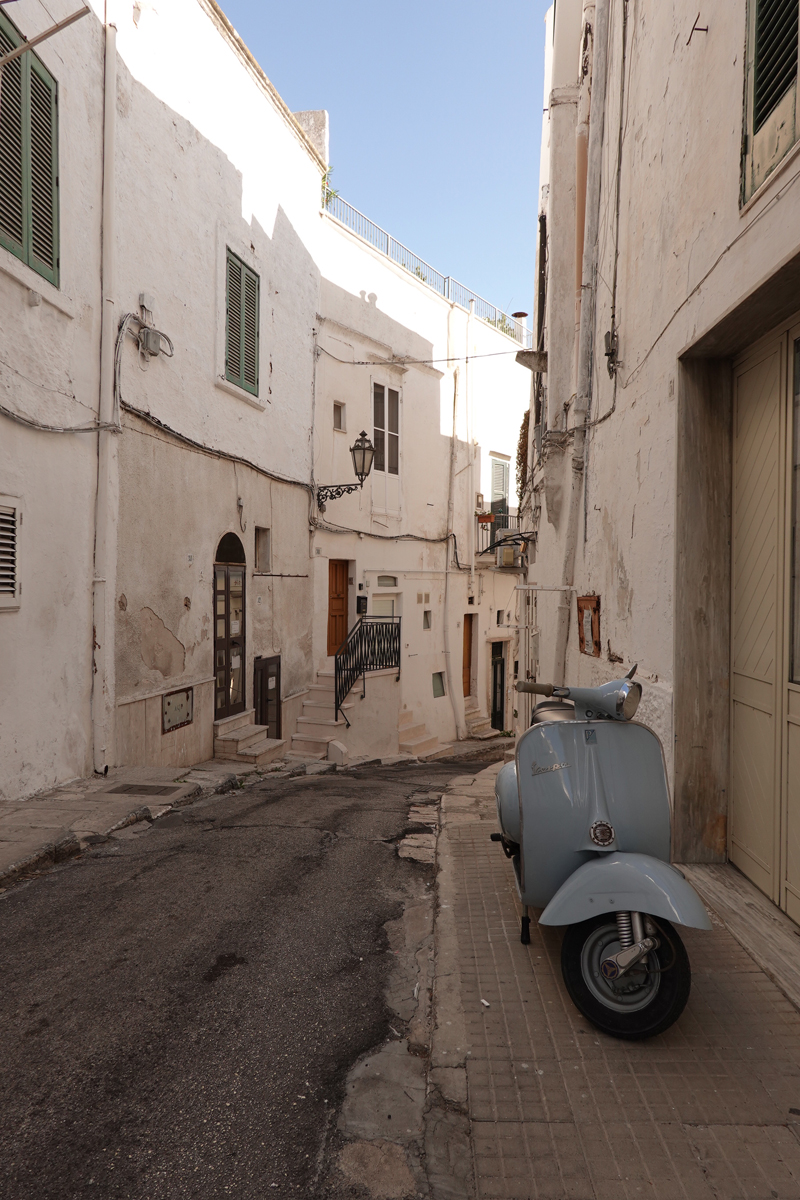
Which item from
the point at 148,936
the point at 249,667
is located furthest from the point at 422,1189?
the point at 249,667

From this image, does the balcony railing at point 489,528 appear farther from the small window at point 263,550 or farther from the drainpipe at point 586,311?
the drainpipe at point 586,311

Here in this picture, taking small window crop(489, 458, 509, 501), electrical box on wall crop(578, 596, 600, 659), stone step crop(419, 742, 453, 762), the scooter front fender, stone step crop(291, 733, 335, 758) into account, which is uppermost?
small window crop(489, 458, 509, 501)

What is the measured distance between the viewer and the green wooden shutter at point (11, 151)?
613 centimetres

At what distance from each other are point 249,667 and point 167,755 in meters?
2.59

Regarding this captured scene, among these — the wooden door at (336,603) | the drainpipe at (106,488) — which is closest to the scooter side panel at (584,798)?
the drainpipe at (106,488)

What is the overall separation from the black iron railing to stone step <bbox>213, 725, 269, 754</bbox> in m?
1.96

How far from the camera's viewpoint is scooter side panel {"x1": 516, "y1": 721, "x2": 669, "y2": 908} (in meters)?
3.13

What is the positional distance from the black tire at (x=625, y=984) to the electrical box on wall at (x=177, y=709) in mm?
6640

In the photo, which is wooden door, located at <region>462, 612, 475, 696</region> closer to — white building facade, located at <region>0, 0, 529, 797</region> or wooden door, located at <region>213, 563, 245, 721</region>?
white building facade, located at <region>0, 0, 529, 797</region>

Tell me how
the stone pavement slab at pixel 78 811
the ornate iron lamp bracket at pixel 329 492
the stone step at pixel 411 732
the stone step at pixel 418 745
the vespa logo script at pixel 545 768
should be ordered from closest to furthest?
the vespa logo script at pixel 545 768, the stone pavement slab at pixel 78 811, the ornate iron lamp bracket at pixel 329 492, the stone step at pixel 418 745, the stone step at pixel 411 732

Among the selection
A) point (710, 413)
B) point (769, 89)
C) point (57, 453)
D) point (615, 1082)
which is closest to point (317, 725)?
point (57, 453)

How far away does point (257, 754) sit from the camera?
397 inches

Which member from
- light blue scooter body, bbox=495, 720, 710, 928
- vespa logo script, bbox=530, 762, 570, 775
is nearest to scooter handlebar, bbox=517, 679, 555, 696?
light blue scooter body, bbox=495, 720, 710, 928

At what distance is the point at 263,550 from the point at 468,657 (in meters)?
9.25
